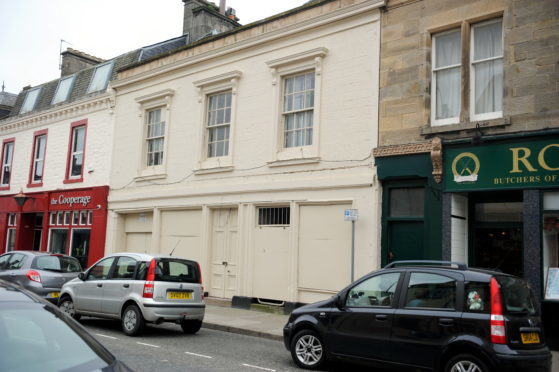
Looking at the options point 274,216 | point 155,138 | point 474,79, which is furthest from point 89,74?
point 474,79

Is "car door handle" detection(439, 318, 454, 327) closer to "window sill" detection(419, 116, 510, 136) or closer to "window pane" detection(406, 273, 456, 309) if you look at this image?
"window pane" detection(406, 273, 456, 309)

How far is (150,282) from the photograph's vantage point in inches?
411

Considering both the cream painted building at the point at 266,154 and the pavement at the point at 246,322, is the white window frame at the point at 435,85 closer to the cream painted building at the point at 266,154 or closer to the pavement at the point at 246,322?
the cream painted building at the point at 266,154

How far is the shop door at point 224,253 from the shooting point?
51.7 ft

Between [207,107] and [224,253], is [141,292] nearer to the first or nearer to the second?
[224,253]

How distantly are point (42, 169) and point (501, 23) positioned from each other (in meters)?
20.1

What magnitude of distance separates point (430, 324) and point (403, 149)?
5.91m

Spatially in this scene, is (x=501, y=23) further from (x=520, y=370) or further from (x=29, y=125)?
(x=29, y=125)

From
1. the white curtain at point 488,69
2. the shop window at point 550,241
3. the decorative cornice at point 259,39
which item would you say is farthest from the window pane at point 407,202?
the decorative cornice at point 259,39

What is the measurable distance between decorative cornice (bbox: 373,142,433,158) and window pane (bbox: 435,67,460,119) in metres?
0.81

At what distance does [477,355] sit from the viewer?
6.48 metres

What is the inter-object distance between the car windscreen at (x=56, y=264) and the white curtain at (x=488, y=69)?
1066 cm

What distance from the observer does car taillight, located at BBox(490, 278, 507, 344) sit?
636 centimetres

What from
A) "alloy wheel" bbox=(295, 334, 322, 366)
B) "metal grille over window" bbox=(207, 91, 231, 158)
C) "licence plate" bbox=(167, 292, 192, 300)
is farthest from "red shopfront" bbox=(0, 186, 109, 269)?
"alloy wheel" bbox=(295, 334, 322, 366)
